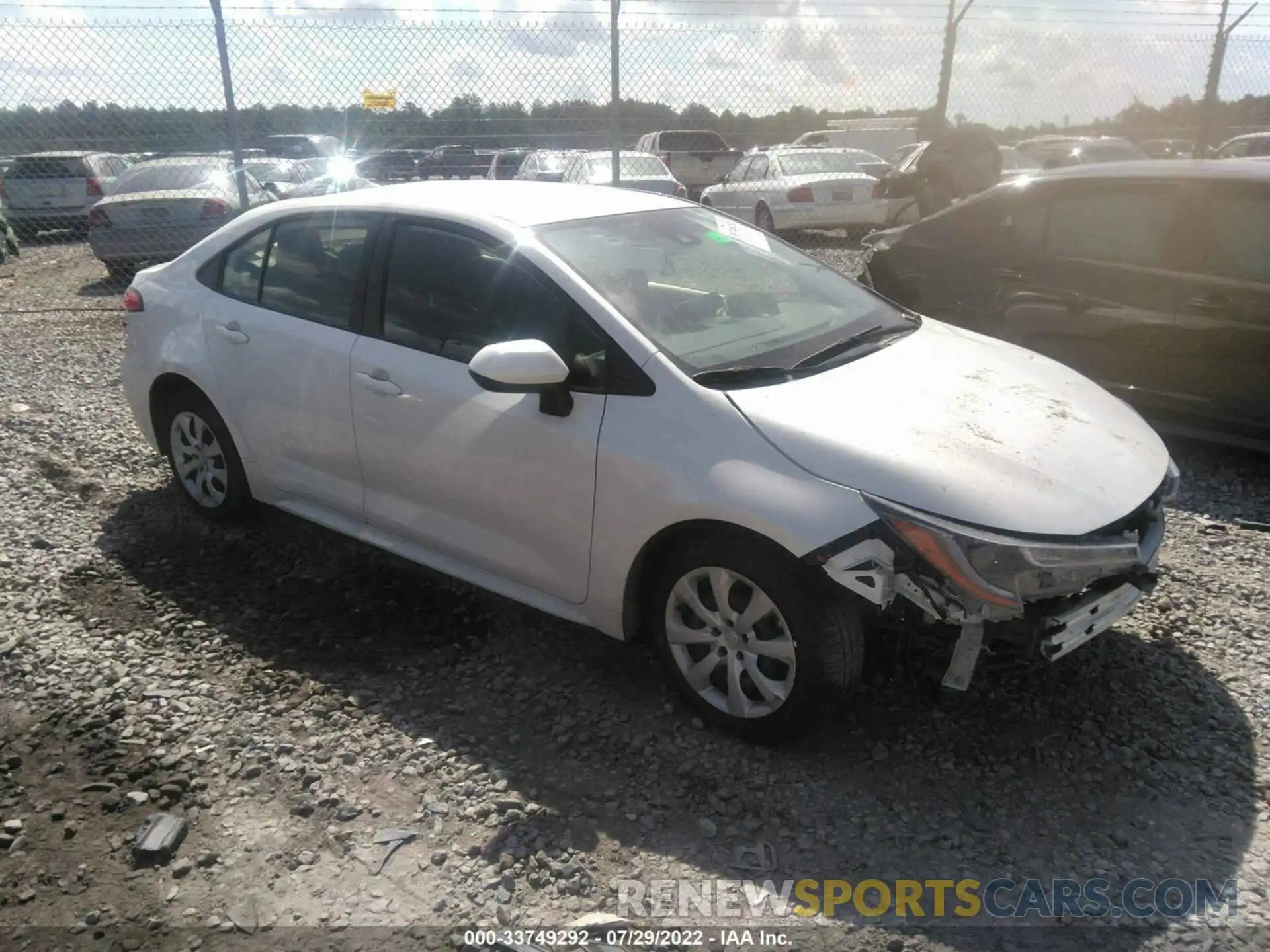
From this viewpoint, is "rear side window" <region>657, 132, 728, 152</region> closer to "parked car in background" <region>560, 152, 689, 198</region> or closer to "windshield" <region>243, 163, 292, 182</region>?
"parked car in background" <region>560, 152, 689, 198</region>

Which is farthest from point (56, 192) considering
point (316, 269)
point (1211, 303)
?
point (1211, 303)

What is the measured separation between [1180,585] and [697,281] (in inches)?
92.8

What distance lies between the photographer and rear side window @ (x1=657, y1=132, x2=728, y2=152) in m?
16.6

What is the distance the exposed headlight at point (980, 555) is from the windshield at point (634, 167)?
10.2 meters

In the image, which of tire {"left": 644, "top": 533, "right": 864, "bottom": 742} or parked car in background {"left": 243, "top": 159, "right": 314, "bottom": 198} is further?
parked car in background {"left": 243, "top": 159, "right": 314, "bottom": 198}

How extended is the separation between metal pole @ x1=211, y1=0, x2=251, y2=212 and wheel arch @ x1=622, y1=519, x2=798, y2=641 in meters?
7.10

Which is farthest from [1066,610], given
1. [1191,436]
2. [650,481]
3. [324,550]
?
[324,550]

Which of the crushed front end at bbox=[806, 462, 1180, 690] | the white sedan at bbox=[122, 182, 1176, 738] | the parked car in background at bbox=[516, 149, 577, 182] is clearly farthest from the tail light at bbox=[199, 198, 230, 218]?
the crushed front end at bbox=[806, 462, 1180, 690]

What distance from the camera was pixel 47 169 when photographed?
16016 mm

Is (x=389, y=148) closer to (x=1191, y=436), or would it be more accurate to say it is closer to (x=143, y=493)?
(x=143, y=493)

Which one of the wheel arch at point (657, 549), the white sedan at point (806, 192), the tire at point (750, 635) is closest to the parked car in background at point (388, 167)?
the white sedan at point (806, 192)

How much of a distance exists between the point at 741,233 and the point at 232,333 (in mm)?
2259

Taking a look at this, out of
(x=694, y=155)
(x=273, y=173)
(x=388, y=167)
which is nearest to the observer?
(x=273, y=173)

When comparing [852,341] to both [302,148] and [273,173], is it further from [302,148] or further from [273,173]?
[302,148]
